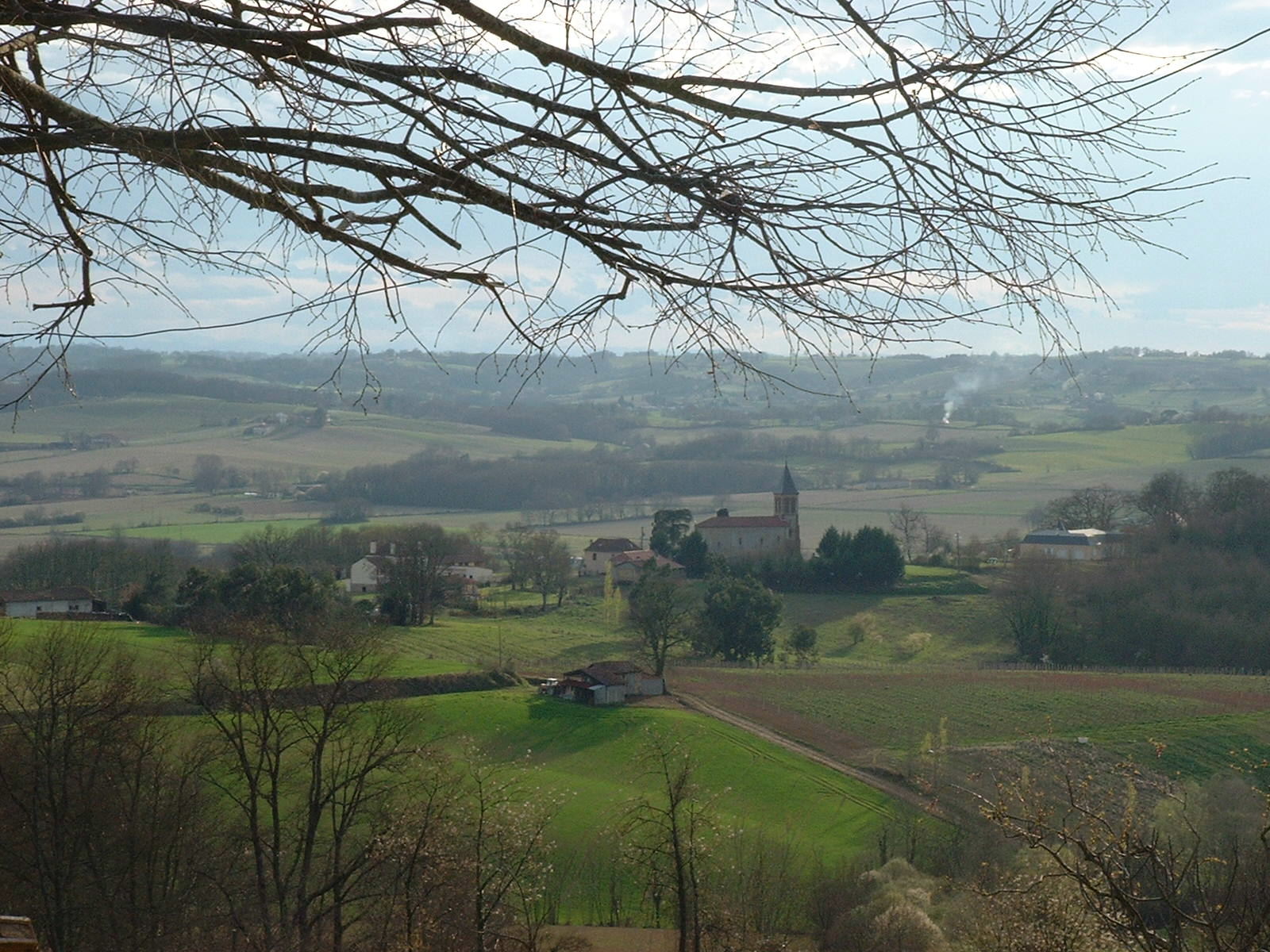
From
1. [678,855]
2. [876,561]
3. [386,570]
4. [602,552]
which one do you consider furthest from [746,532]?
[678,855]

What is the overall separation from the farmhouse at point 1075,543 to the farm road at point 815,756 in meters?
26.1

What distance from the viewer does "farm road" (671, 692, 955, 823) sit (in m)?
24.8

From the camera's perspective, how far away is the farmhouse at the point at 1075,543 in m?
55.3

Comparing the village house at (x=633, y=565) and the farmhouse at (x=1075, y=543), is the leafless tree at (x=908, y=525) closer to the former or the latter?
the farmhouse at (x=1075, y=543)

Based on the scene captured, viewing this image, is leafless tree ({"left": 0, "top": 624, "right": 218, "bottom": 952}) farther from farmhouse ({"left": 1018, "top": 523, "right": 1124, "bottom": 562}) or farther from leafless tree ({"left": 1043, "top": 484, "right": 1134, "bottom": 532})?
leafless tree ({"left": 1043, "top": 484, "right": 1134, "bottom": 532})

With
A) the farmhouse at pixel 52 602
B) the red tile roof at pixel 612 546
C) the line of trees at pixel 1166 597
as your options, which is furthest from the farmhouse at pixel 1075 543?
the farmhouse at pixel 52 602

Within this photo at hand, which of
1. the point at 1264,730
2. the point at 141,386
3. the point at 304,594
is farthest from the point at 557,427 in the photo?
the point at 1264,730

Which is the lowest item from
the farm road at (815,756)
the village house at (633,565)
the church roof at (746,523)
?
the farm road at (815,756)

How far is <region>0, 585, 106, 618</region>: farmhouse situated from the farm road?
1969 cm

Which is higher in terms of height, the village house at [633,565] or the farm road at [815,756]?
the village house at [633,565]

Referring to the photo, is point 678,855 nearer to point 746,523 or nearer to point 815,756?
point 815,756

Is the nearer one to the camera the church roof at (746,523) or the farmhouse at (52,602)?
the farmhouse at (52,602)

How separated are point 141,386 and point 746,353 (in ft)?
371

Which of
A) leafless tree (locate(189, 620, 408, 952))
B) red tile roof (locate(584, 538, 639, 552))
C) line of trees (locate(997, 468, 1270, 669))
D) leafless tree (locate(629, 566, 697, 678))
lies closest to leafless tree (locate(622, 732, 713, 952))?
leafless tree (locate(189, 620, 408, 952))
